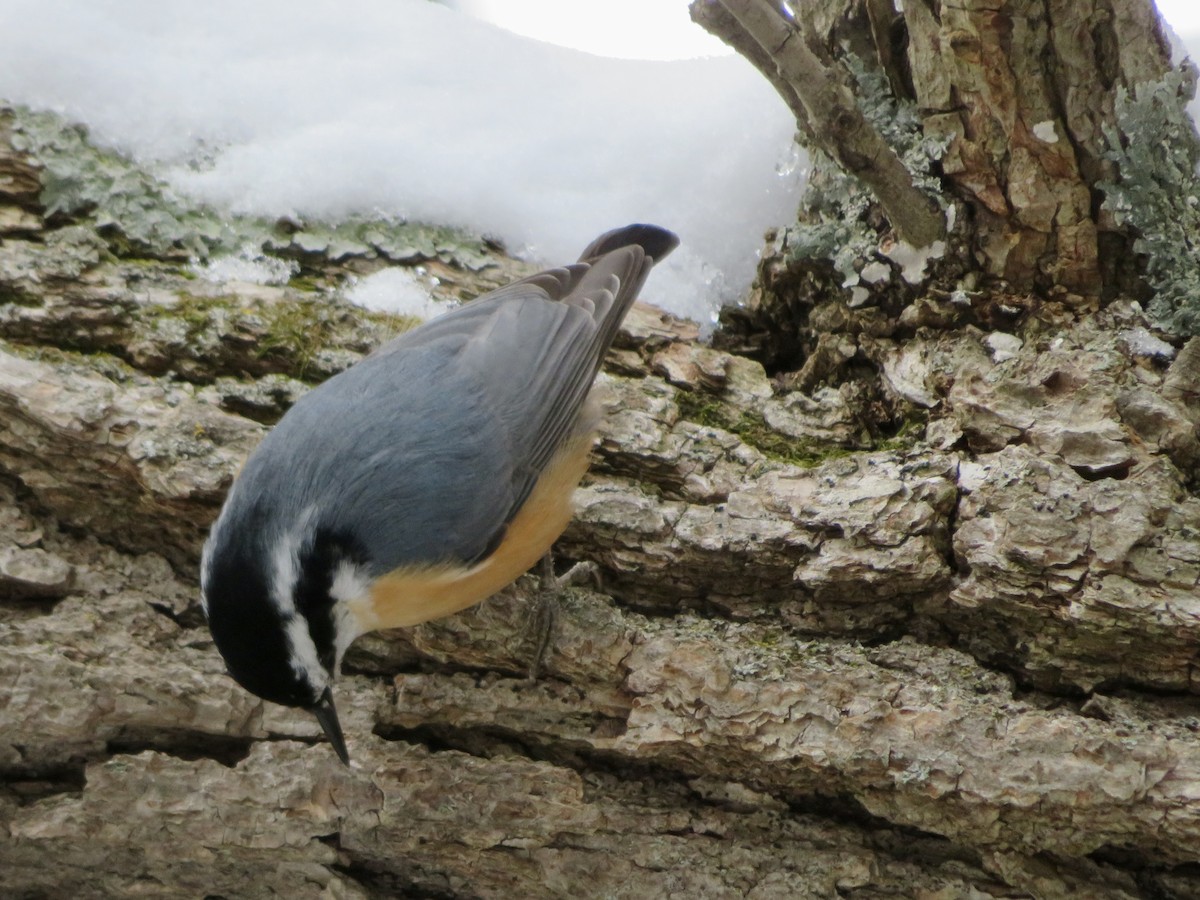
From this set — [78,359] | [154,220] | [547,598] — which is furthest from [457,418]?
[154,220]

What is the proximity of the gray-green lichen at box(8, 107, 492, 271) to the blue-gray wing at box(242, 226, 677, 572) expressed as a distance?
383mm

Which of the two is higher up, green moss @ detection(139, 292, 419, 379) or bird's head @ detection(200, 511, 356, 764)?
green moss @ detection(139, 292, 419, 379)

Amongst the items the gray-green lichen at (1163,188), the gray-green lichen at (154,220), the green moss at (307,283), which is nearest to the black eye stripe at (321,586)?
the green moss at (307,283)

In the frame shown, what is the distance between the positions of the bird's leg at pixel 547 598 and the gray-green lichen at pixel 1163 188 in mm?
1322

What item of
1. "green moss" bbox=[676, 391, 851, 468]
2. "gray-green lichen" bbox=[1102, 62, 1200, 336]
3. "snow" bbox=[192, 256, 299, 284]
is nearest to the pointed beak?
"green moss" bbox=[676, 391, 851, 468]

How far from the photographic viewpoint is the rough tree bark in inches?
84.4

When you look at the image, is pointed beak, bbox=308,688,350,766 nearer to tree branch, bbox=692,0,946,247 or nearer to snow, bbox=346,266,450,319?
snow, bbox=346,266,450,319

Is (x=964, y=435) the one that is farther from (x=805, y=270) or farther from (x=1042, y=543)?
(x=805, y=270)

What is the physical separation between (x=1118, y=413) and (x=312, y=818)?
1783 mm

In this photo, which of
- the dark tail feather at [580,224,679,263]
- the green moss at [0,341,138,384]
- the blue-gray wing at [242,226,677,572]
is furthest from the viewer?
the dark tail feather at [580,224,679,263]

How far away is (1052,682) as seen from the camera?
88.1 inches

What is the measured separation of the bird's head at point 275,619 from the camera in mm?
2119

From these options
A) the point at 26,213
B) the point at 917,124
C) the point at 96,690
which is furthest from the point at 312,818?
the point at 917,124

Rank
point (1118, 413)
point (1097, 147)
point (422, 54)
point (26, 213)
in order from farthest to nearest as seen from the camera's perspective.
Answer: point (422, 54) < point (26, 213) < point (1097, 147) < point (1118, 413)
